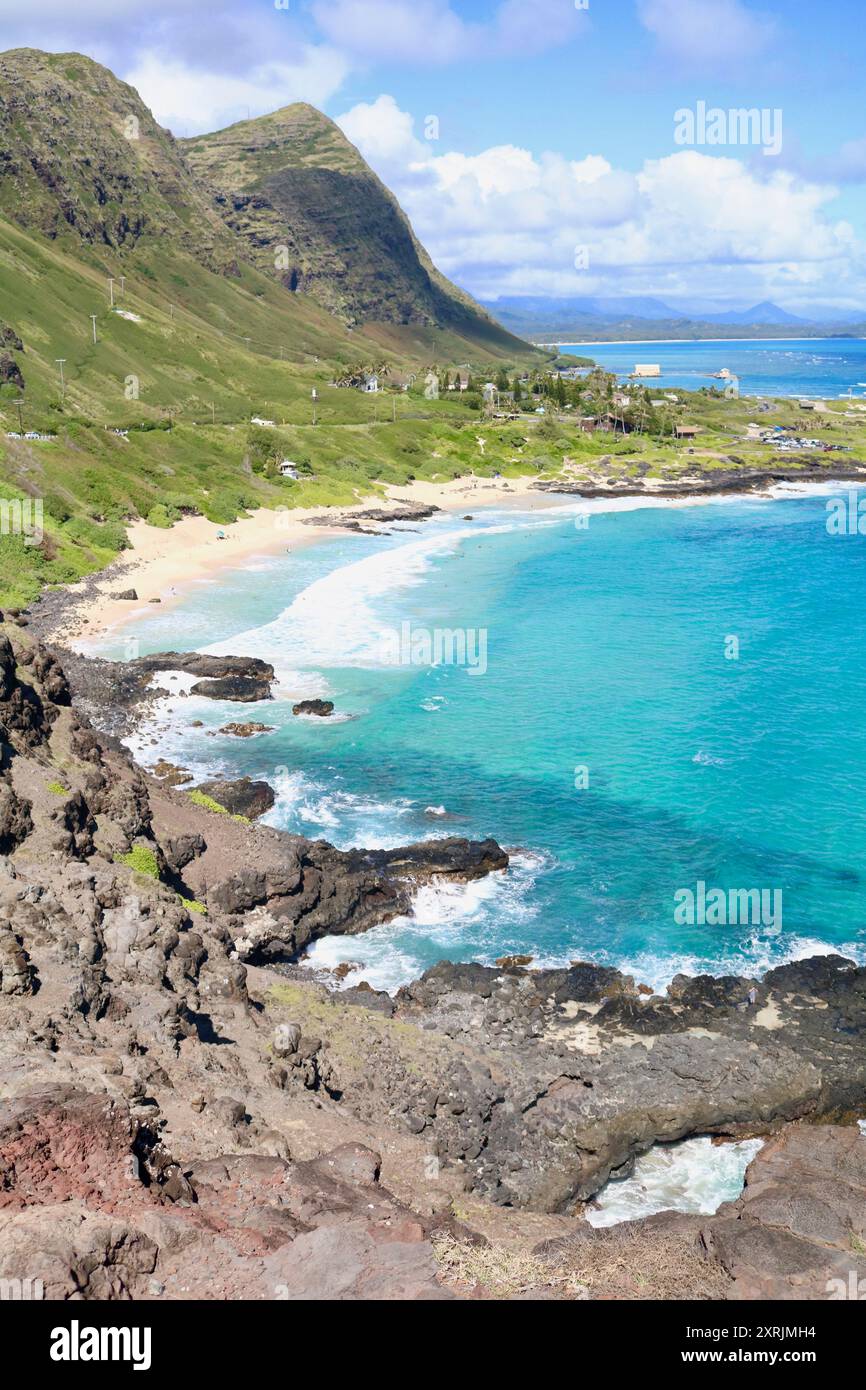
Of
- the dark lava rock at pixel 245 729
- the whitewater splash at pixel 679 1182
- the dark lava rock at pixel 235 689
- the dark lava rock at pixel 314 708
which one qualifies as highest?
the dark lava rock at pixel 235 689

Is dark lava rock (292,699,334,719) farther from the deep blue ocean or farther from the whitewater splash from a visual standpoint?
the whitewater splash

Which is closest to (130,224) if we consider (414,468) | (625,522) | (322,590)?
(414,468)

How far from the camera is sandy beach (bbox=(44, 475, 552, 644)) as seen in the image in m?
61.6

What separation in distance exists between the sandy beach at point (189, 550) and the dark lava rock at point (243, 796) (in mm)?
21420

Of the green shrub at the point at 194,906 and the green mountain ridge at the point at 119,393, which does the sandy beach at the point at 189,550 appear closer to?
the green mountain ridge at the point at 119,393

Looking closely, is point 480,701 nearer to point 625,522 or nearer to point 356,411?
point 625,522

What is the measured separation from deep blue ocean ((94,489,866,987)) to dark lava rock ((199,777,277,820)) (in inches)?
39.4

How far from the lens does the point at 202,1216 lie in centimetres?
1450

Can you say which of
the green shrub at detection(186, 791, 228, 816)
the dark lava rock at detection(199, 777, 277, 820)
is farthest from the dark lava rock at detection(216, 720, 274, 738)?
the green shrub at detection(186, 791, 228, 816)

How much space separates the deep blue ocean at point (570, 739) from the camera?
106ft

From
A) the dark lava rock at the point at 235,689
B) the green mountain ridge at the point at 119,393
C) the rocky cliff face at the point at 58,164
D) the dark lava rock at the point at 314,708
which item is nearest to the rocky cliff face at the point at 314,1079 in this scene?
the dark lava rock at the point at 314,708

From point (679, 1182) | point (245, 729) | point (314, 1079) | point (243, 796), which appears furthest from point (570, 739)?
point (314, 1079)
